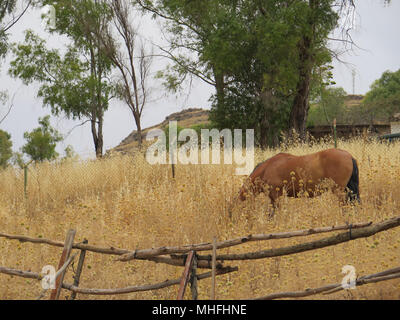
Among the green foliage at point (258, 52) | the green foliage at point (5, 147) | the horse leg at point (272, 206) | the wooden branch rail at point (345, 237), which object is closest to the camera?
the wooden branch rail at point (345, 237)

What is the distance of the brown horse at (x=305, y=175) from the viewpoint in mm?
7477

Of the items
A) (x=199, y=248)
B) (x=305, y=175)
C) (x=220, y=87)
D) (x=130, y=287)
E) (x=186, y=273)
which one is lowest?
(x=130, y=287)

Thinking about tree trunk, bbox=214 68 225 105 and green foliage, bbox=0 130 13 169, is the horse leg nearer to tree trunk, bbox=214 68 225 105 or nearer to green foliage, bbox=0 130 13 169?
tree trunk, bbox=214 68 225 105

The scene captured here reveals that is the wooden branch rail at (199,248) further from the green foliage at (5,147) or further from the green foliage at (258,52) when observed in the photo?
the green foliage at (5,147)

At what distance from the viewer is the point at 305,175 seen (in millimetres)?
7492

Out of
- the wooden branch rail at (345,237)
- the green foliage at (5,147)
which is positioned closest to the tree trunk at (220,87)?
the wooden branch rail at (345,237)

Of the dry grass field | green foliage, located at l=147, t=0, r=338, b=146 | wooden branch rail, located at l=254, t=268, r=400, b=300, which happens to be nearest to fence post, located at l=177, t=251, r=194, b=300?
wooden branch rail, located at l=254, t=268, r=400, b=300

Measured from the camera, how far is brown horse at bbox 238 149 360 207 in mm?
7477

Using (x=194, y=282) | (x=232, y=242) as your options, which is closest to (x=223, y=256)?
(x=232, y=242)

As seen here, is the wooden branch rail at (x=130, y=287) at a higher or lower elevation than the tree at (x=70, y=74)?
lower

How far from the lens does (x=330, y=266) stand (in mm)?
5094

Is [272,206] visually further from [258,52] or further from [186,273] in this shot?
[258,52]

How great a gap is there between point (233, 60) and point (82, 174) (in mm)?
8966

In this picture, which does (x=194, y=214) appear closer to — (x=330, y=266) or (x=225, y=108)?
(x=330, y=266)
